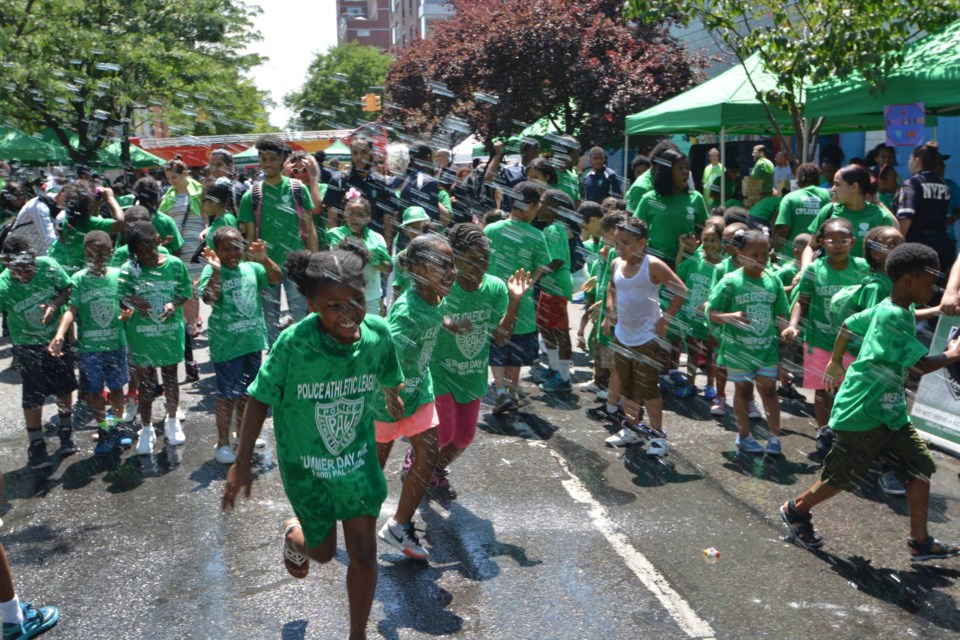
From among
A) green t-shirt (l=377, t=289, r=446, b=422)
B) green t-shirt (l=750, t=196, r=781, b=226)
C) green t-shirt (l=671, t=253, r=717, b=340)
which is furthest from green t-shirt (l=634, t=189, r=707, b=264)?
green t-shirt (l=377, t=289, r=446, b=422)

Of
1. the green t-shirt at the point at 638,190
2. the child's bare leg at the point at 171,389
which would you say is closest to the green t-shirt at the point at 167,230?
the child's bare leg at the point at 171,389

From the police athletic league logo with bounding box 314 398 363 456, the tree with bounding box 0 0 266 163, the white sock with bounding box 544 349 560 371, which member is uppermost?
the tree with bounding box 0 0 266 163

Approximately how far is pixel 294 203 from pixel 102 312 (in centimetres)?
191

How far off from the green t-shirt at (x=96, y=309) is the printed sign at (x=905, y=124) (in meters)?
7.37

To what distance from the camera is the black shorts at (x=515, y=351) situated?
26.0ft

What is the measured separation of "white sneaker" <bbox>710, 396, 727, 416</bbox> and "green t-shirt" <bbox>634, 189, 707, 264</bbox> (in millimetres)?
1309

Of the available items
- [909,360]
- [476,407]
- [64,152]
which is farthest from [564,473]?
[64,152]

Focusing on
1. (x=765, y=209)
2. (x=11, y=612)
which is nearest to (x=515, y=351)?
(x=765, y=209)

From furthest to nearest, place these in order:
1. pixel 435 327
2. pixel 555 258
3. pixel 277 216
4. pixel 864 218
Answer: pixel 555 258
pixel 277 216
pixel 864 218
pixel 435 327

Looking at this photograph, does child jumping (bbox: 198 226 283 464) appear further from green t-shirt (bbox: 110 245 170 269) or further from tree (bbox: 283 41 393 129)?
tree (bbox: 283 41 393 129)

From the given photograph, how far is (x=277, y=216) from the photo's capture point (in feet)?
27.4

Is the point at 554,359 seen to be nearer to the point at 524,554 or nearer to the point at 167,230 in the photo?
the point at 167,230

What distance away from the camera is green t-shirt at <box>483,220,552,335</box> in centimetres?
804

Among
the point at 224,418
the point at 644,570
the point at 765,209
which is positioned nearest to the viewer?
the point at 644,570
